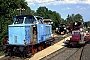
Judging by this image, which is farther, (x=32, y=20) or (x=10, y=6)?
(x=10, y=6)

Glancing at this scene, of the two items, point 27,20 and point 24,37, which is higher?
point 27,20

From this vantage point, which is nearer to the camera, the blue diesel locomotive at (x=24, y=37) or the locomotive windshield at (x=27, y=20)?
the blue diesel locomotive at (x=24, y=37)

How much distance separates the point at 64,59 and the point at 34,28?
4528 mm

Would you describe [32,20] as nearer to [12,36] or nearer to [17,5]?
[12,36]

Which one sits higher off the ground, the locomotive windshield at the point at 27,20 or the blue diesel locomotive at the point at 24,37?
the locomotive windshield at the point at 27,20

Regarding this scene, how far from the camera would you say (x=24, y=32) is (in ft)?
57.9

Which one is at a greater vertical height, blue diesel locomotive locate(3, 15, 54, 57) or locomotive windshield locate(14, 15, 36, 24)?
locomotive windshield locate(14, 15, 36, 24)

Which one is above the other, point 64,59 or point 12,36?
point 12,36

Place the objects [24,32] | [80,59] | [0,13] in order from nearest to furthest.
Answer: [80,59], [24,32], [0,13]

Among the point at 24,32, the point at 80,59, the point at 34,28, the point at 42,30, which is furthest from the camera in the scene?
the point at 42,30

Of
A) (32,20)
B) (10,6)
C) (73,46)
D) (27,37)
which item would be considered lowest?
(73,46)

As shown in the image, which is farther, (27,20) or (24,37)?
(27,20)

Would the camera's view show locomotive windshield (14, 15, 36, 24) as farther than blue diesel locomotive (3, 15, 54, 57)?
Yes

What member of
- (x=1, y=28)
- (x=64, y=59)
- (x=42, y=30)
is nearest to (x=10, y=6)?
(x=1, y=28)
